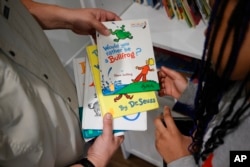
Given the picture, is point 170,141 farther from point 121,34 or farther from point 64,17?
point 64,17

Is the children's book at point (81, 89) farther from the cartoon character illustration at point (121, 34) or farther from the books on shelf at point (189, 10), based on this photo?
the books on shelf at point (189, 10)

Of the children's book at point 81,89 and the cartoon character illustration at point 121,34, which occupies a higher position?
the cartoon character illustration at point 121,34

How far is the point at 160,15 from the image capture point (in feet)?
3.77

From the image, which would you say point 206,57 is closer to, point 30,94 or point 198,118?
point 198,118

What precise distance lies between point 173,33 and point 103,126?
437 millimetres

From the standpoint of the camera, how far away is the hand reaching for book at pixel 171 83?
0.91 meters

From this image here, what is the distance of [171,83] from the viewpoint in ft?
3.06

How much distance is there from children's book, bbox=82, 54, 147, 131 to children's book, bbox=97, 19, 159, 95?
0.16ft

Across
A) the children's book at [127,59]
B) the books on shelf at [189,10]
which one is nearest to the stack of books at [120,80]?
the children's book at [127,59]

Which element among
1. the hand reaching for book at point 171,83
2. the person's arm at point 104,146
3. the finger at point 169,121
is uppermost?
the hand reaching for book at point 171,83

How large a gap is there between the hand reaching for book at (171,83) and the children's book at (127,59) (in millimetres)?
67

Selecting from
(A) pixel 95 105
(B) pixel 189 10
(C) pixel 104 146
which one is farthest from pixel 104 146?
(B) pixel 189 10

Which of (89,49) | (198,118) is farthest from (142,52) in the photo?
(198,118)

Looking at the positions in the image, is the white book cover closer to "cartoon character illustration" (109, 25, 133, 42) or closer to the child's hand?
"cartoon character illustration" (109, 25, 133, 42)
